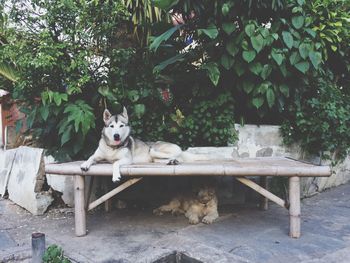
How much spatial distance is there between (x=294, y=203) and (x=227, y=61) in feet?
5.61

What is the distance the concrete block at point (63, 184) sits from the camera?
162 inches

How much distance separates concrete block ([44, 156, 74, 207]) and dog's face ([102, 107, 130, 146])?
115cm

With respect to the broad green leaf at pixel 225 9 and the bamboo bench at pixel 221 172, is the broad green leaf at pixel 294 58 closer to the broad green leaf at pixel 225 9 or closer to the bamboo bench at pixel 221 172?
the broad green leaf at pixel 225 9

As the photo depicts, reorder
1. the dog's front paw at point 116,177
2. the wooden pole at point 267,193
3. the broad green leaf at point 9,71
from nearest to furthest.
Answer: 1. the dog's front paw at point 116,177
2. the wooden pole at point 267,193
3. the broad green leaf at point 9,71

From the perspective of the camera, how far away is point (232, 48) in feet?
12.5

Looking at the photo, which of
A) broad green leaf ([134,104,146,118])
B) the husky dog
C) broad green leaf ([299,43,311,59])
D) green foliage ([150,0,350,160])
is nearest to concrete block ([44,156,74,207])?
the husky dog

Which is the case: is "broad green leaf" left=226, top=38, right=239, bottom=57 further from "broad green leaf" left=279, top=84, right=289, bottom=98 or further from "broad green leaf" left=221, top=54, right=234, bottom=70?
"broad green leaf" left=279, top=84, right=289, bottom=98

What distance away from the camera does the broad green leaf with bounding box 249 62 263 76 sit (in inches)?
151

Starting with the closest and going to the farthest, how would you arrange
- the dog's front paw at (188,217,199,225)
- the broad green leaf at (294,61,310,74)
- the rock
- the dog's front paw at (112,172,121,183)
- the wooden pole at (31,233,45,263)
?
the wooden pole at (31,233,45,263) → the dog's front paw at (112,172,121,183) → the dog's front paw at (188,217,199,225) → the broad green leaf at (294,61,310,74) → the rock

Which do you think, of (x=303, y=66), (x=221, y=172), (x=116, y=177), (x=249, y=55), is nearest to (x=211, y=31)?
(x=249, y=55)

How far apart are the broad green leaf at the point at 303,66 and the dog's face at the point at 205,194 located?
1.63 metres

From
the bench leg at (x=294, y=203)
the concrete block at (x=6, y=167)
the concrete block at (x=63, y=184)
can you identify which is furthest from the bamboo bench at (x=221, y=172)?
the concrete block at (x=6, y=167)

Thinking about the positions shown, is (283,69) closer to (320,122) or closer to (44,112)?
(320,122)

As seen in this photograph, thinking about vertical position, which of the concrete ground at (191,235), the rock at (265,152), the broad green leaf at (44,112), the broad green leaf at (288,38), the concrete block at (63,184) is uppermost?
the broad green leaf at (288,38)
